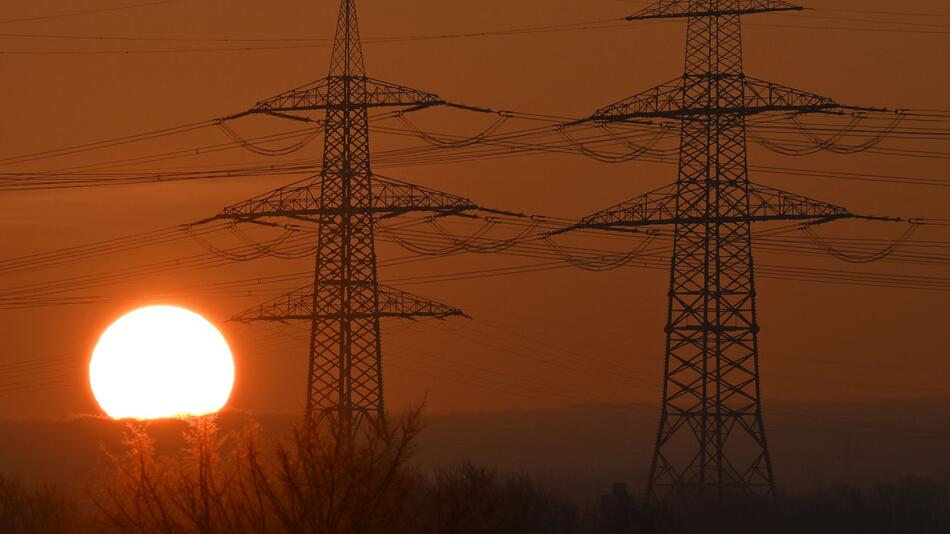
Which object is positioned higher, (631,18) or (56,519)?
(631,18)

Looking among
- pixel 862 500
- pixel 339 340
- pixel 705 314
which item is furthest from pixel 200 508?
pixel 862 500

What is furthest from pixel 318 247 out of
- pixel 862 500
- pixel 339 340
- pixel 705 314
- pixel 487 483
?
pixel 862 500

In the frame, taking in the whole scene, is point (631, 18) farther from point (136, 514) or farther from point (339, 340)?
point (136, 514)

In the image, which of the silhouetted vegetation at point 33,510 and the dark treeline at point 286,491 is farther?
the silhouetted vegetation at point 33,510

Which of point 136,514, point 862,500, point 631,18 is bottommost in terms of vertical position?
point 136,514

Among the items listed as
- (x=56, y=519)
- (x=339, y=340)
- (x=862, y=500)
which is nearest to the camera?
(x=339, y=340)

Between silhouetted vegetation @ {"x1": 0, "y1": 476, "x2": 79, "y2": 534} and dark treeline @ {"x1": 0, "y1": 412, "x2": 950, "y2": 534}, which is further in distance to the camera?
silhouetted vegetation @ {"x1": 0, "y1": 476, "x2": 79, "y2": 534}

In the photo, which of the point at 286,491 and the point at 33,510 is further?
the point at 33,510

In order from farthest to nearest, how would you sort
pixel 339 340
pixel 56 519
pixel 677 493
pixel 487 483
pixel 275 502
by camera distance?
pixel 56 519 < pixel 677 493 < pixel 339 340 < pixel 487 483 < pixel 275 502

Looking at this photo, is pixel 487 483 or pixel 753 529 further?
pixel 753 529
